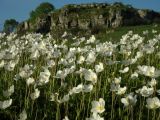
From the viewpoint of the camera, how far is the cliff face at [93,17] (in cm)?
5428

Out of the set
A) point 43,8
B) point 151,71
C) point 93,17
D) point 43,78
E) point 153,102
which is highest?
point 43,8

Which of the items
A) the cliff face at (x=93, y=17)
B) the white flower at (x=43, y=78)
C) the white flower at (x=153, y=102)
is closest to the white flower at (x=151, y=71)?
the white flower at (x=153, y=102)

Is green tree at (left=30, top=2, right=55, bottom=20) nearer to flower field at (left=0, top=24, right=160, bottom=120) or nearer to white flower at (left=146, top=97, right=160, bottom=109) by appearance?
flower field at (left=0, top=24, right=160, bottom=120)

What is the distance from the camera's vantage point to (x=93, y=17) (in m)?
56.5

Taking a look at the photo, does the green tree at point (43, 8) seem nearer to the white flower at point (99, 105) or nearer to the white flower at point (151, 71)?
the white flower at point (151, 71)

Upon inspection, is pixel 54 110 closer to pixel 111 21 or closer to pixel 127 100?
pixel 127 100

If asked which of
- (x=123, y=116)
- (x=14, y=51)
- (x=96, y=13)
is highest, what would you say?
(x=96, y=13)

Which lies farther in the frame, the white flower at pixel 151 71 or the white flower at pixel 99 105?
the white flower at pixel 151 71

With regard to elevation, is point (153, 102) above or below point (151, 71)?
below

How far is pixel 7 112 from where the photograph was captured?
8.79 m

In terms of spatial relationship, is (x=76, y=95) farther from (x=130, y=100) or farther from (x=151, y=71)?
(x=130, y=100)

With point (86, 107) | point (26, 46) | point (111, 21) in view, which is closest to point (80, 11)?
point (111, 21)

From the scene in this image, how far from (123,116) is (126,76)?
3020 millimetres

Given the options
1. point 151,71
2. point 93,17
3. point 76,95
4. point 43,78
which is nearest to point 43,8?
point 93,17
